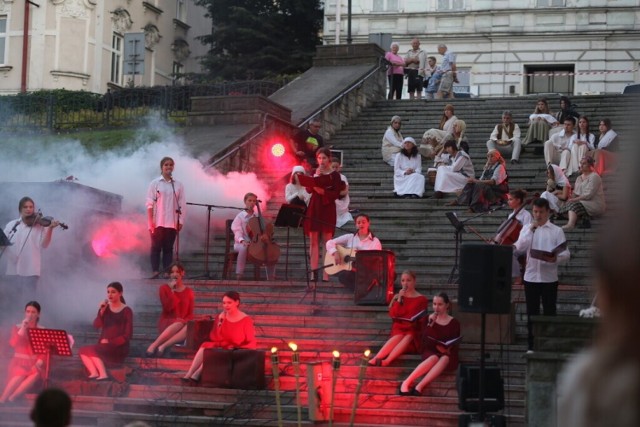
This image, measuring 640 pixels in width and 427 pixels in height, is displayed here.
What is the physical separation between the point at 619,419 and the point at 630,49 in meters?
44.7

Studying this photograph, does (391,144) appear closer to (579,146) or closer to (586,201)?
(579,146)

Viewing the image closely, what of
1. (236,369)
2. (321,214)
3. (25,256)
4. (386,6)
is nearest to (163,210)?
(25,256)

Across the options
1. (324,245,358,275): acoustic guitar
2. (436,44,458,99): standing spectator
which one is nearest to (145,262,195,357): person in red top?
(324,245,358,275): acoustic guitar

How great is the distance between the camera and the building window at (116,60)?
→ 47.4 m

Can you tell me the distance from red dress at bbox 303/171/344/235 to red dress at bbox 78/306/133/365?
3.50 metres

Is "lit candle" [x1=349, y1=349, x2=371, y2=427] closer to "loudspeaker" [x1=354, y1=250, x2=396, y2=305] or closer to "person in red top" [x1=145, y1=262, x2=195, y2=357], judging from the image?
"loudspeaker" [x1=354, y1=250, x2=396, y2=305]

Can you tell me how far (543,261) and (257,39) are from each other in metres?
28.1

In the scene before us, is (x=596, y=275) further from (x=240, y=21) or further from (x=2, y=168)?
(x=240, y=21)

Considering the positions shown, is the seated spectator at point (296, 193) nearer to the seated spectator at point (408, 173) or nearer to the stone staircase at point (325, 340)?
the stone staircase at point (325, 340)

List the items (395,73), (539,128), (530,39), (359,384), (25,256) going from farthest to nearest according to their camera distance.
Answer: (530,39) → (395,73) → (539,128) → (25,256) → (359,384)

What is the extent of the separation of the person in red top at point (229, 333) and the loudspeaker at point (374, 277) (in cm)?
184

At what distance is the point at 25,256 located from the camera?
16438 millimetres

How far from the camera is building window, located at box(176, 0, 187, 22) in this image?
52438mm

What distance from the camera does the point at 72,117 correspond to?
2655cm
